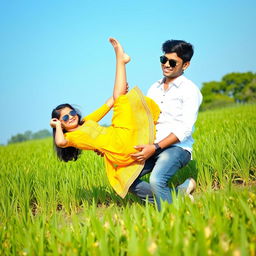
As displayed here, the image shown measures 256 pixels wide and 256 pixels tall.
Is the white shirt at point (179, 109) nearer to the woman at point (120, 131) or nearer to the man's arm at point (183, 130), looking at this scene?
the man's arm at point (183, 130)

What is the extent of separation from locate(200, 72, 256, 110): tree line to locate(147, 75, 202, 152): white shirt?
51898 mm

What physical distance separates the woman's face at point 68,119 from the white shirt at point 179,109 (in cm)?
72

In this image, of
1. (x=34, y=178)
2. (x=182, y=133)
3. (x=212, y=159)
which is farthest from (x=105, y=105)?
(x=34, y=178)

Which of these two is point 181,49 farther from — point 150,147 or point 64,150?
point 64,150

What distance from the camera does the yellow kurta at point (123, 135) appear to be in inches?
108

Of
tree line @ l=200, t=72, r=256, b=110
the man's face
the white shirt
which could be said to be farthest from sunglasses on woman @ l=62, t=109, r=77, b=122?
tree line @ l=200, t=72, r=256, b=110

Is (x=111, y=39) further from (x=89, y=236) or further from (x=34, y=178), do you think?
(x=34, y=178)

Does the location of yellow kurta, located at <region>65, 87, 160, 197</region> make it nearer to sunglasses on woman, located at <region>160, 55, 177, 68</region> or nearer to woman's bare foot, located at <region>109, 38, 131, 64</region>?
woman's bare foot, located at <region>109, 38, 131, 64</region>

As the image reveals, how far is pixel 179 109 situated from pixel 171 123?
137 millimetres

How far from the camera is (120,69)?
107 inches

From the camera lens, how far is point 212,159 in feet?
12.3

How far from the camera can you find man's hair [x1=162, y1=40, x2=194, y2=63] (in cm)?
287

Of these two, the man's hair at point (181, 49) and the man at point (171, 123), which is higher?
the man's hair at point (181, 49)

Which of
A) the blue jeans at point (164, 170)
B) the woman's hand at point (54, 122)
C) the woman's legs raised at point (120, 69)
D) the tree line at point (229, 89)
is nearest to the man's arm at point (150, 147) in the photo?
the blue jeans at point (164, 170)
